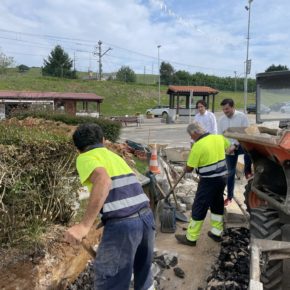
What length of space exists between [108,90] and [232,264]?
4969 cm

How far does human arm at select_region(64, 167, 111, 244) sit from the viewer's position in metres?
2.76

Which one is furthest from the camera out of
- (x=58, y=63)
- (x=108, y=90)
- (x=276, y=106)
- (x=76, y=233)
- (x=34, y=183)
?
(x=58, y=63)

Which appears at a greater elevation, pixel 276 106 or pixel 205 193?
pixel 276 106

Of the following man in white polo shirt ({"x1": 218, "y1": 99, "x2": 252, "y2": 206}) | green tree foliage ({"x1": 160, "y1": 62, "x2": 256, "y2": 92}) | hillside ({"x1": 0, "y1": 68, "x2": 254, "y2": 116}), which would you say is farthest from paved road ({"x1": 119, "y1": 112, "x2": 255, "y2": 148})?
green tree foliage ({"x1": 160, "y1": 62, "x2": 256, "y2": 92})

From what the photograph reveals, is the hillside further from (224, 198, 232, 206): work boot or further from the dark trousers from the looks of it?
the dark trousers

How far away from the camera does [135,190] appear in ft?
10.2

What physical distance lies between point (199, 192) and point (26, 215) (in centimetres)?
233

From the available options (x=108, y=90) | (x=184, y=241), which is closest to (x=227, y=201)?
(x=184, y=241)

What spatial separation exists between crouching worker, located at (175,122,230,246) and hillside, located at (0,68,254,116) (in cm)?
3956

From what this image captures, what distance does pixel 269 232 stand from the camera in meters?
3.95

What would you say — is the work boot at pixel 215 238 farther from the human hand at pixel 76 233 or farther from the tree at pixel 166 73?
the tree at pixel 166 73

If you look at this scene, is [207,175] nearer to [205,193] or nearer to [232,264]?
[205,193]

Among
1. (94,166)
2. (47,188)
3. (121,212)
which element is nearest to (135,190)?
(121,212)

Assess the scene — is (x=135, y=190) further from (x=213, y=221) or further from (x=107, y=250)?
(x=213, y=221)
